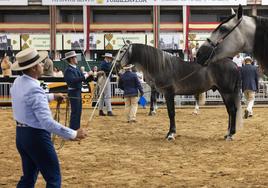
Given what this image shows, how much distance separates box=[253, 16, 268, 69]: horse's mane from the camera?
16.5ft

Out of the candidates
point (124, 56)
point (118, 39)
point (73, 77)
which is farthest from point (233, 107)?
point (118, 39)

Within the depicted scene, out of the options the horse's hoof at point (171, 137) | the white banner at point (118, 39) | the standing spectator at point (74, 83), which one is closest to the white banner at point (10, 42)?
the white banner at point (118, 39)

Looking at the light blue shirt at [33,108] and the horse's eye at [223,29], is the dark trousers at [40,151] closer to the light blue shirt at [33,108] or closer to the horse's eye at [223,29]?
the light blue shirt at [33,108]

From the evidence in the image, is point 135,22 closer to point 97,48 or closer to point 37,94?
point 97,48

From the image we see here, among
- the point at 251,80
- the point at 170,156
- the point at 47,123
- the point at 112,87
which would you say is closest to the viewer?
the point at 47,123

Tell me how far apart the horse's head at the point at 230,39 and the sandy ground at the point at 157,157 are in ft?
5.68

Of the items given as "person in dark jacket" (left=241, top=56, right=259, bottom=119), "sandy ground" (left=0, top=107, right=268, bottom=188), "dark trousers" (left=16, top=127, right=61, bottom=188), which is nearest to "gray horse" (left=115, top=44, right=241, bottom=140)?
"sandy ground" (left=0, top=107, right=268, bottom=188)

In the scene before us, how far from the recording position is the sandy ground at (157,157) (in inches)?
254

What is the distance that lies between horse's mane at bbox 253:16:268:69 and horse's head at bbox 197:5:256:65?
2.6 inches

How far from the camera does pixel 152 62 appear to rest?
1030 centimetres

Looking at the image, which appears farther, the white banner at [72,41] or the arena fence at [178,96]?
the white banner at [72,41]

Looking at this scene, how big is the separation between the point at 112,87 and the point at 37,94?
46.9 ft

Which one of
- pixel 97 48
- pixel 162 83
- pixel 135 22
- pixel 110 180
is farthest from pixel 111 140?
pixel 135 22

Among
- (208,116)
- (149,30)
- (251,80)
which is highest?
(149,30)
